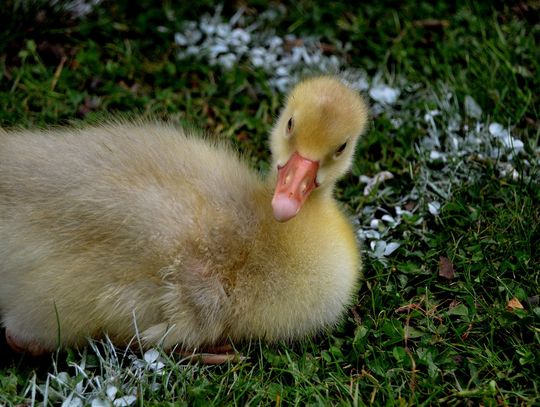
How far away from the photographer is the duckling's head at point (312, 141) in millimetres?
2568

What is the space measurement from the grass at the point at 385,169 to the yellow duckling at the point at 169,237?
14cm

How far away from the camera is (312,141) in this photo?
2.60m

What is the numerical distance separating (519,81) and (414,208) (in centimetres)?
96

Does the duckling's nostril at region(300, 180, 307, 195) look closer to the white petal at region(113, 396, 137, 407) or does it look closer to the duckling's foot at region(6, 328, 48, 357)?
the white petal at region(113, 396, 137, 407)

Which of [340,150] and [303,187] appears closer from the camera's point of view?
[303,187]

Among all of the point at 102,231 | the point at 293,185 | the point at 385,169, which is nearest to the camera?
the point at 102,231

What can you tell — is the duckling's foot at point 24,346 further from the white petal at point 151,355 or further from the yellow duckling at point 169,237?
the white petal at point 151,355

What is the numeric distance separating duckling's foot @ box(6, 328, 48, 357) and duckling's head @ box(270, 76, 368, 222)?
0.94m

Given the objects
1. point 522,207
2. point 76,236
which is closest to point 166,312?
point 76,236

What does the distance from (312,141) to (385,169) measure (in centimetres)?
102

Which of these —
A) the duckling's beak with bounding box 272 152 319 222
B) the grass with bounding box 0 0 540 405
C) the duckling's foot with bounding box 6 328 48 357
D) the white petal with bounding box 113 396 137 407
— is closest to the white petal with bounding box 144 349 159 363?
the grass with bounding box 0 0 540 405

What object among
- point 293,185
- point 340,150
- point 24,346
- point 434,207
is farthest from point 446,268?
point 24,346

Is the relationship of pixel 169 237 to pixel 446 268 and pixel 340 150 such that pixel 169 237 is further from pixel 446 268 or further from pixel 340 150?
pixel 446 268

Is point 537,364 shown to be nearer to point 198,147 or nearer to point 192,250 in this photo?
point 192,250
